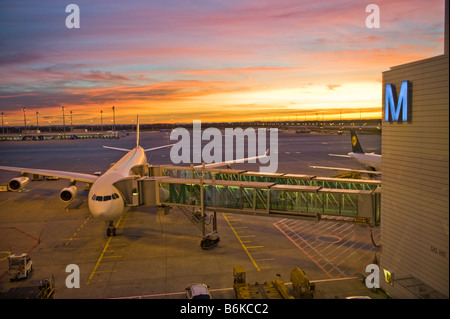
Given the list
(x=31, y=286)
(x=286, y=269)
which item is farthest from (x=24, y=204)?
(x=286, y=269)

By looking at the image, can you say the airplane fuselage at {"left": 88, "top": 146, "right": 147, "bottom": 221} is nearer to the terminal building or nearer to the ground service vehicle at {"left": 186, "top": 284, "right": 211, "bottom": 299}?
the ground service vehicle at {"left": 186, "top": 284, "right": 211, "bottom": 299}

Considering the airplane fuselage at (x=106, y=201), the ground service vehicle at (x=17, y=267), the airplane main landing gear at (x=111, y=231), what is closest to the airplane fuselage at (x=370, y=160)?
→ the airplane fuselage at (x=106, y=201)

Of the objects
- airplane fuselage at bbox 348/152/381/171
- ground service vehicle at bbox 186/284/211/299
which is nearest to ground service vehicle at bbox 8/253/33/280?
ground service vehicle at bbox 186/284/211/299

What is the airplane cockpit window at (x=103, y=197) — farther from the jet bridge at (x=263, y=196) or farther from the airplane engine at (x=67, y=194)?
the airplane engine at (x=67, y=194)

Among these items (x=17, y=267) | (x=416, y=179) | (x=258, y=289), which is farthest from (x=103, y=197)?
(x=416, y=179)

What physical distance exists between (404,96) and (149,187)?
1985 centimetres

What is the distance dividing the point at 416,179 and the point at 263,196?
11078 mm

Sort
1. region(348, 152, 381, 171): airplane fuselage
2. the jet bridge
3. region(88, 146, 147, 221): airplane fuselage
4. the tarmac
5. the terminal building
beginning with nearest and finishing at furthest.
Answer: the terminal building, the tarmac, the jet bridge, region(88, 146, 147, 221): airplane fuselage, region(348, 152, 381, 171): airplane fuselage

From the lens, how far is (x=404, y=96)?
17547 millimetres

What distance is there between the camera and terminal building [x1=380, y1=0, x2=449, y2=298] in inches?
610

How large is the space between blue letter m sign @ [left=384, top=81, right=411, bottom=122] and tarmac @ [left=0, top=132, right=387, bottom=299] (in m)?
10.2

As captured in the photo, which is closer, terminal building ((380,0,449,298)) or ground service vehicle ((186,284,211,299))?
terminal building ((380,0,449,298))

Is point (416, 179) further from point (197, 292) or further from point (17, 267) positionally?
point (17, 267)
